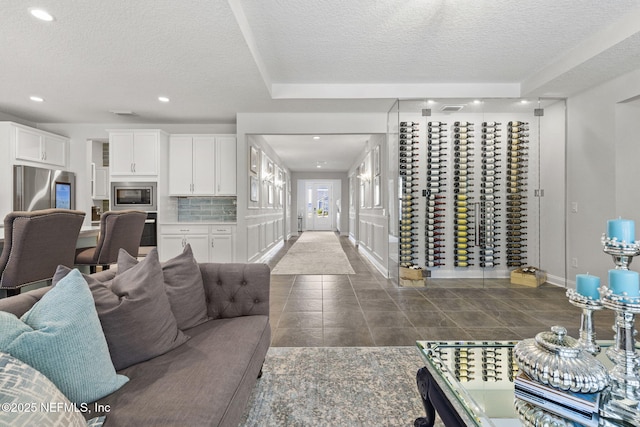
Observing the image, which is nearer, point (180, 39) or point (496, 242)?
point (180, 39)

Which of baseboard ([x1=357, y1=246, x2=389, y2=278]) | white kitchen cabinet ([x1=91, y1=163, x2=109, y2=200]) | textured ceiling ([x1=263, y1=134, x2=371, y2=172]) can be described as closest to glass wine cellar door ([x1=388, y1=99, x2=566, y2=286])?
baseboard ([x1=357, y1=246, x2=389, y2=278])

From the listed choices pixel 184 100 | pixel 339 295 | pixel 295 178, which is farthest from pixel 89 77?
pixel 295 178

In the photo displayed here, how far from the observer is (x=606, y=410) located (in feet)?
2.95

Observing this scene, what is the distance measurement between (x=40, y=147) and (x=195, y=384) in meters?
5.67

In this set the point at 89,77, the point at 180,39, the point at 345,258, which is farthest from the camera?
the point at 345,258

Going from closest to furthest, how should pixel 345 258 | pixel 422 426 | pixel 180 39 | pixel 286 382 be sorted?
pixel 422 426
pixel 286 382
pixel 180 39
pixel 345 258

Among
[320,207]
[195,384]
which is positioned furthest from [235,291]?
[320,207]

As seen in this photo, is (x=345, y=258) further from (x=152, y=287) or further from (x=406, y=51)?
(x=152, y=287)

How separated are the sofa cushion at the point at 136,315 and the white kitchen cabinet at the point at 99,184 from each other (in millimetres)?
5051

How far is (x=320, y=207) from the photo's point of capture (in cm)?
1418

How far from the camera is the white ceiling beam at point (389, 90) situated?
4.07 metres

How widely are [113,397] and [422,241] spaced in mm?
4101

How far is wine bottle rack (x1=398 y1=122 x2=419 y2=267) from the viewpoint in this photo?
169 inches

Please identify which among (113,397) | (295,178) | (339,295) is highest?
(295,178)
